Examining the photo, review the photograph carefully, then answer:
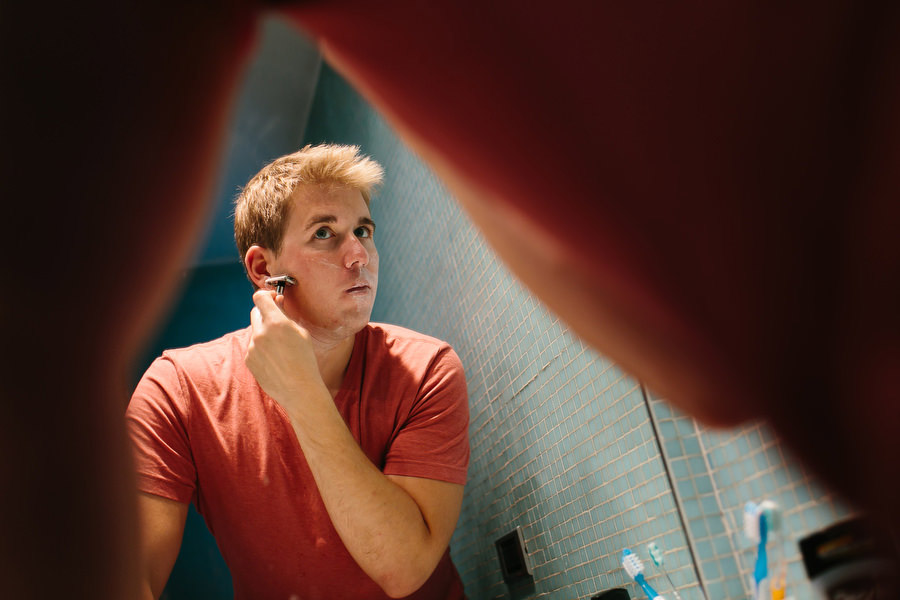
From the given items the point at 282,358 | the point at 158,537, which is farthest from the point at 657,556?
the point at 158,537

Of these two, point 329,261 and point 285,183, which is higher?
point 285,183

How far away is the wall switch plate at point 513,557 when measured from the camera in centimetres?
95

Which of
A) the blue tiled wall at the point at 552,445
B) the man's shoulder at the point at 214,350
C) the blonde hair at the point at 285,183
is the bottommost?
the blue tiled wall at the point at 552,445

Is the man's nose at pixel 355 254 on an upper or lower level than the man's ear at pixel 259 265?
lower

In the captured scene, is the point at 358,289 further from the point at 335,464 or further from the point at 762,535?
the point at 762,535

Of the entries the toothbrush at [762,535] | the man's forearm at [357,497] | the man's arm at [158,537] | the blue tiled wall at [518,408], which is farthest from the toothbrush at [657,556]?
the man's arm at [158,537]

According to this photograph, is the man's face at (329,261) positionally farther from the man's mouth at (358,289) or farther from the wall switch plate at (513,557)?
the wall switch plate at (513,557)

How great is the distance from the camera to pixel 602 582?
77cm

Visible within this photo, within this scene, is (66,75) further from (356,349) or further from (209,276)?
(356,349)

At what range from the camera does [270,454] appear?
917 mm

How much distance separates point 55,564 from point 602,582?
1.82ft

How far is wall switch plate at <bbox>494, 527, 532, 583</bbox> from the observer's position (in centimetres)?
95

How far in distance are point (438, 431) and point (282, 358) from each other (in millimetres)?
239

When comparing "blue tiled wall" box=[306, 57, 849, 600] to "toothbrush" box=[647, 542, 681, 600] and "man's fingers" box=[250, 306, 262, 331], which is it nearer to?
"toothbrush" box=[647, 542, 681, 600]
